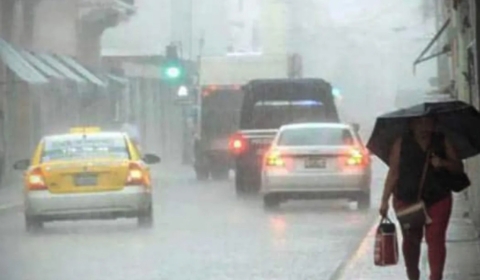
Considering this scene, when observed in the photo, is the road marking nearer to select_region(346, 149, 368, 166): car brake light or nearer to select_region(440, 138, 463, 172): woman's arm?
select_region(346, 149, 368, 166): car brake light

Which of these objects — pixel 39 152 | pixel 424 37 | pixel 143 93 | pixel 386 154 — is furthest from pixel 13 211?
pixel 424 37

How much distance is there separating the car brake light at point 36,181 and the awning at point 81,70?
1138 inches

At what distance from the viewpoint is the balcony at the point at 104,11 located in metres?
55.6

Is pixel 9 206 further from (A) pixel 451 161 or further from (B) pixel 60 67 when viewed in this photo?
(A) pixel 451 161

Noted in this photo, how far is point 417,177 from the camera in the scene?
12883 millimetres

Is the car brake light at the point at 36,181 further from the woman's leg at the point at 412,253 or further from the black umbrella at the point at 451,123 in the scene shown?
the woman's leg at the point at 412,253

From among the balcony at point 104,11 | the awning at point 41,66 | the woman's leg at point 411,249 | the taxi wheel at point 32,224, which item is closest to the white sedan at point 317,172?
the taxi wheel at point 32,224

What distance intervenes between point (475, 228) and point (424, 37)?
5252 cm

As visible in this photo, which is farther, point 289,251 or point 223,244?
point 223,244

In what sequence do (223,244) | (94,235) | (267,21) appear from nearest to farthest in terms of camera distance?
(223,244), (94,235), (267,21)

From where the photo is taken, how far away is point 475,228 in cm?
2184

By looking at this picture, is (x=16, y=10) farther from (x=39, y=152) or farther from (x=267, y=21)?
(x=267, y=21)

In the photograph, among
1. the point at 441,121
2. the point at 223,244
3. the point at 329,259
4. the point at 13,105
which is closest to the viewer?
the point at 441,121

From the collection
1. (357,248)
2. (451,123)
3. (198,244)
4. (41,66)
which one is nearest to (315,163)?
(198,244)
